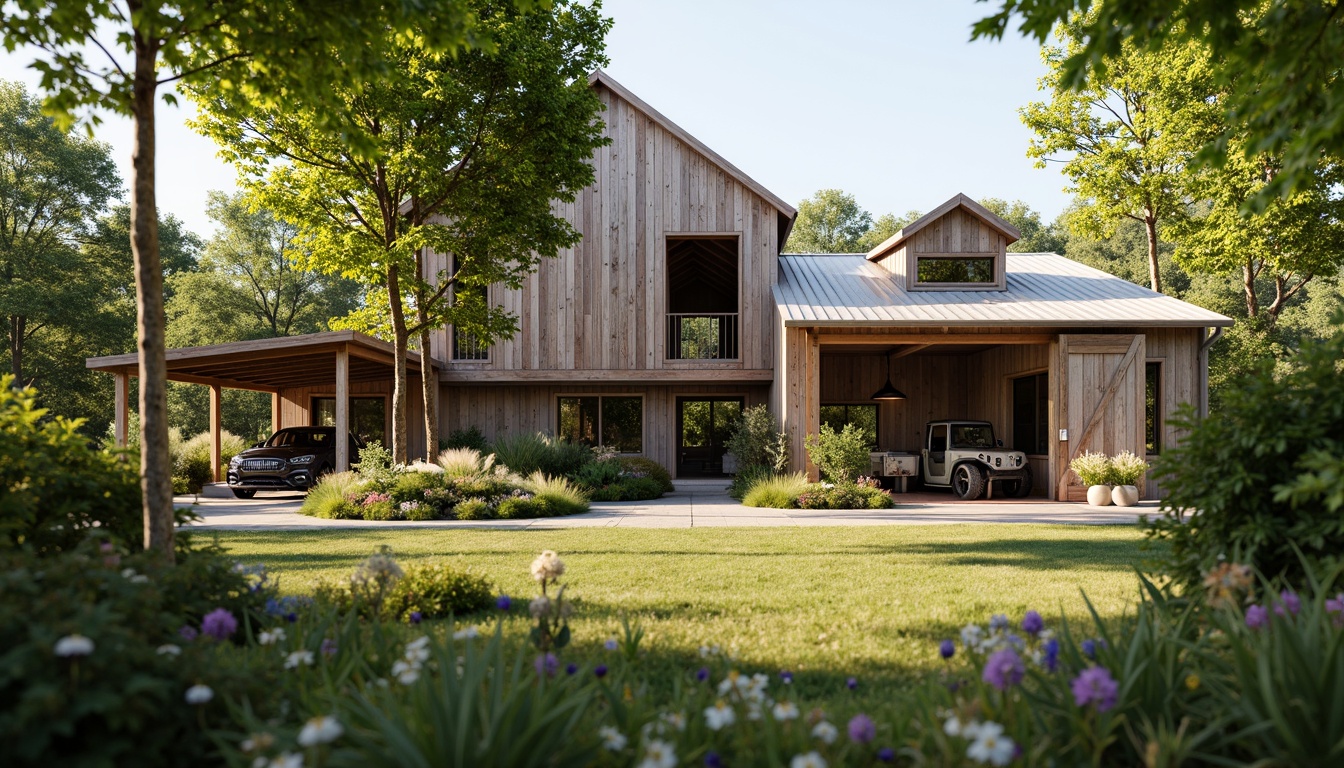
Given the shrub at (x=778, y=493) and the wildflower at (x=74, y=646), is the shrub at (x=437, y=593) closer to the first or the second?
the wildflower at (x=74, y=646)

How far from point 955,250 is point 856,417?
649 cm

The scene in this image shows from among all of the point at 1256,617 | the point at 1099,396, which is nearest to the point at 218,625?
the point at 1256,617

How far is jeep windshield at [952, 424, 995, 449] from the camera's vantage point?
17375 mm

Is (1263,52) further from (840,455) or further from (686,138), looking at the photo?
(686,138)

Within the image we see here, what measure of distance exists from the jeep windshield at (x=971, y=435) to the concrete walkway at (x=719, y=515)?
1544 mm

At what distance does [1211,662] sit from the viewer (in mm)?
2871

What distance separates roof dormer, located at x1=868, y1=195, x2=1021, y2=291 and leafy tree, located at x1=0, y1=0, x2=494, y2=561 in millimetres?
15619

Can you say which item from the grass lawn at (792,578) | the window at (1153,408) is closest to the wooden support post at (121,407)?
the grass lawn at (792,578)

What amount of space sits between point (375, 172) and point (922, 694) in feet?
44.8

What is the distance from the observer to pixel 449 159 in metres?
13.6

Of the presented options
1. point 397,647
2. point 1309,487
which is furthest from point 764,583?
point 1309,487

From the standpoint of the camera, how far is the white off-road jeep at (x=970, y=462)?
16.5m

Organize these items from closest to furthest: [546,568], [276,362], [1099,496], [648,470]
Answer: [546,568], [1099,496], [648,470], [276,362]

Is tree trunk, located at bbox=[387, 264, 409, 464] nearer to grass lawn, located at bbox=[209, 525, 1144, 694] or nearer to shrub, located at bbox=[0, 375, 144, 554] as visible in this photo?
grass lawn, located at bbox=[209, 525, 1144, 694]
